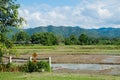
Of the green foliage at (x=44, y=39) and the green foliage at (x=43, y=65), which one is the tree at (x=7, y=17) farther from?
the green foliage at (x=44, y=39)

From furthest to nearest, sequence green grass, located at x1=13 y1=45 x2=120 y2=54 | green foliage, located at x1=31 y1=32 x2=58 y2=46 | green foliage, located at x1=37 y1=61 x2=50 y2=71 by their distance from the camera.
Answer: green foliage, located at x1=31 y1=32 x2=58 y2=46 → green grass, located at x1=13 y1=45 x2=120 y2=54 → green foliage, located at x1=37 y1=61 x2=50 y2=71

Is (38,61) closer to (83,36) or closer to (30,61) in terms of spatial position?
(30,61)

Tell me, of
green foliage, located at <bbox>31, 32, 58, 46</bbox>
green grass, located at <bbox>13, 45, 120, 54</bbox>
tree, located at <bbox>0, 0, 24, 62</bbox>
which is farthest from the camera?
green foliage, located at <bbox>31, 32, 58, 46</bbox>

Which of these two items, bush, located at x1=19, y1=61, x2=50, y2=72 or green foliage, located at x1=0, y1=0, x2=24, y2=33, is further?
bush, located at x1=19, y1=61, x2=50, y2=72

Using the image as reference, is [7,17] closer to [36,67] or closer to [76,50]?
[36,67]

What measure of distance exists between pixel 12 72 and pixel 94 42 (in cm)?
9010

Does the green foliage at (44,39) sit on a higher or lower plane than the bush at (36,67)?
higher

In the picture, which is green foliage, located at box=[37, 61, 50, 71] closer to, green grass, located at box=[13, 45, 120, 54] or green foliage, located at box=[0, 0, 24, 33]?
green foliage, located at box=[0, 0, 24, 33]

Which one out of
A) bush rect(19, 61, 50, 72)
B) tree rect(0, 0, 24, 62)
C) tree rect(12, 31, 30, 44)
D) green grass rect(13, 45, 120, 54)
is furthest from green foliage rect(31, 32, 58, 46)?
tree rect(0, 0, 24, 62)

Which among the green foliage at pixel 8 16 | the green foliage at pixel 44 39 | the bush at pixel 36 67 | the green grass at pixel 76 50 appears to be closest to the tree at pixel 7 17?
the green foliage at pixel 8 16

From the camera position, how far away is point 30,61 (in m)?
24.7

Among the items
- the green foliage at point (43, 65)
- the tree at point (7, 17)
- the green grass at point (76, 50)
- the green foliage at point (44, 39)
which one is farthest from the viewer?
the green foliage at point (44, 39)

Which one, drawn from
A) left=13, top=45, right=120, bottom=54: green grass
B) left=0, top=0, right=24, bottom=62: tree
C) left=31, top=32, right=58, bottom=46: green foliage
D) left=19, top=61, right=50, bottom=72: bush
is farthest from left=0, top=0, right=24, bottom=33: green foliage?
left=31, top=32, right=58, bottom=46: green foliage

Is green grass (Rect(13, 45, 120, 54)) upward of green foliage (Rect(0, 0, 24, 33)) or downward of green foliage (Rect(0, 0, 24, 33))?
downward
